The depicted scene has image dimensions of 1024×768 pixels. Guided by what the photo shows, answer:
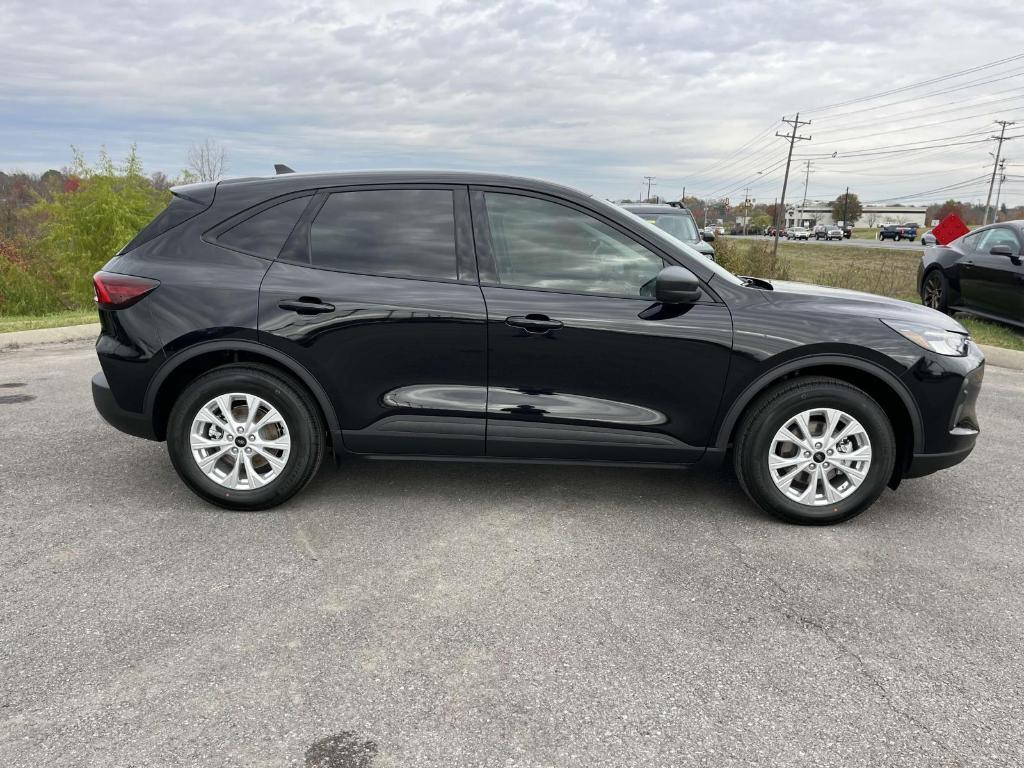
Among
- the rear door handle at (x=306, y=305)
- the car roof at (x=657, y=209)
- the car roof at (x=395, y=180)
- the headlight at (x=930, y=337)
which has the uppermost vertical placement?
the car roof at (x=395, y=180)

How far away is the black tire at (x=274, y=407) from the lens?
3777 mm

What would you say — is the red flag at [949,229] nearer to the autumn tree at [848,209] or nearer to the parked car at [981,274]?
the parked car at [981,274]

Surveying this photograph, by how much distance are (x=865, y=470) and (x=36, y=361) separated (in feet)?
26.8

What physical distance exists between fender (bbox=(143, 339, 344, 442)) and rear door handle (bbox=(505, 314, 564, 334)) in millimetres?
1070

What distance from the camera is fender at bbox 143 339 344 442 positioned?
3752 millimetres

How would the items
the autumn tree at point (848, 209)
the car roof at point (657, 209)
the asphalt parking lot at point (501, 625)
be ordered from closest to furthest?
the asphalt parking lot at point (501, 625) < the car roof at point (657, 209) < the autumn tree at point (848, 209)

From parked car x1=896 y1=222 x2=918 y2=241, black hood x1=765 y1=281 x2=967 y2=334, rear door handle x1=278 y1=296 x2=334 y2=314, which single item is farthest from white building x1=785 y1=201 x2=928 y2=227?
rear door handle x1=278 y1=296 x2=334 y2=314

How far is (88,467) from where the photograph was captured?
4.58 meters

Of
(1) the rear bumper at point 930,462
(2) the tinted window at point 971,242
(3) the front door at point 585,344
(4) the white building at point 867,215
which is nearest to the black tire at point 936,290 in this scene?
(2) the tinted window at point 971,242

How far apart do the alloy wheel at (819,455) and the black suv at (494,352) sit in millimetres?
10

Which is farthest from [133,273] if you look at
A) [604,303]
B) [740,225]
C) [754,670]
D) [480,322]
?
[740,225]

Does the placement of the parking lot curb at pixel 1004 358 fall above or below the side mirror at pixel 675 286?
below

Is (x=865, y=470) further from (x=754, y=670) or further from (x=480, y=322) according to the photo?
(x=480, y=322)

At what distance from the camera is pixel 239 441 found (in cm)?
383
